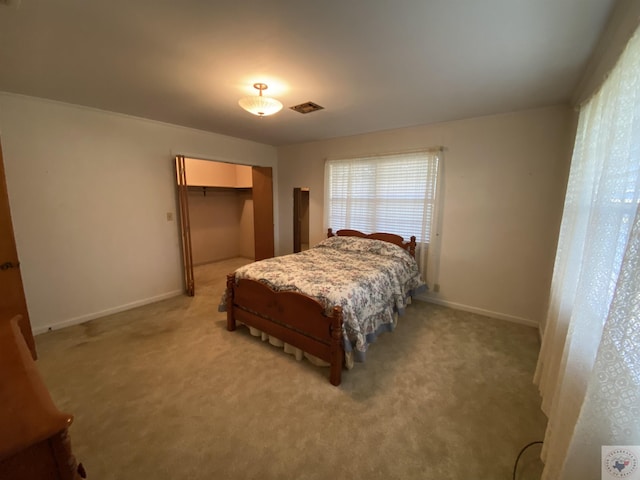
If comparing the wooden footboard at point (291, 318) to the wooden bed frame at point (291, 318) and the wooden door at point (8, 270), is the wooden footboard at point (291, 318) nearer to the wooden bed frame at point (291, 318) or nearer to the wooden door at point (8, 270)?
the wooden bed frame at point (291, 318)

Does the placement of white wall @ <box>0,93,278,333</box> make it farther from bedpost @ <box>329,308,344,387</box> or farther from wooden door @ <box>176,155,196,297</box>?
bedpost @ <box>329,308,344,387</box>

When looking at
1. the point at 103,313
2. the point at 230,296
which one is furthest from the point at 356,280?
the point at 103,313

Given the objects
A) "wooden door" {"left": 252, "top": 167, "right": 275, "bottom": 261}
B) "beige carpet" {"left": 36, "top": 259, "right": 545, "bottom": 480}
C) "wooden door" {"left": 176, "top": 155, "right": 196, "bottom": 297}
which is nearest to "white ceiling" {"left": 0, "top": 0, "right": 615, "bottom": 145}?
"wooden door" {"left": 176, "top": 155, "right": 196, "bottom": 297}

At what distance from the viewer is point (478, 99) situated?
258 cm

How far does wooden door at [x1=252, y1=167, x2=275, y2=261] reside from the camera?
5.11 meters

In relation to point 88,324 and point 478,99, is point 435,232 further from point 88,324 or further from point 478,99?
point 88,324

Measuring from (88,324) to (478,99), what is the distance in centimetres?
480

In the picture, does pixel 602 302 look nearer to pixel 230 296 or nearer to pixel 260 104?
pixel 260 104

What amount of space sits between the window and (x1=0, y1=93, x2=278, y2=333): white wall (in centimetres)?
223

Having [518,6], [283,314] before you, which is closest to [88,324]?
[283,314]

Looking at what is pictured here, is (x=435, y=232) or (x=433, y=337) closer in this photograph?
(x=433, y=337)

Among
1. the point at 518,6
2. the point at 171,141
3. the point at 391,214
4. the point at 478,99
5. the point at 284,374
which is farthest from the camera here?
the point at 391,214

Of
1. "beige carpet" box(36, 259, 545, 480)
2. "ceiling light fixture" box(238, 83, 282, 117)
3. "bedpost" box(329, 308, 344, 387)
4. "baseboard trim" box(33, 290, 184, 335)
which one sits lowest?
"beige carpet" box(36, 259, 545, 480)

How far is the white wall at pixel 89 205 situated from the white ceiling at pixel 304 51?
329mm
